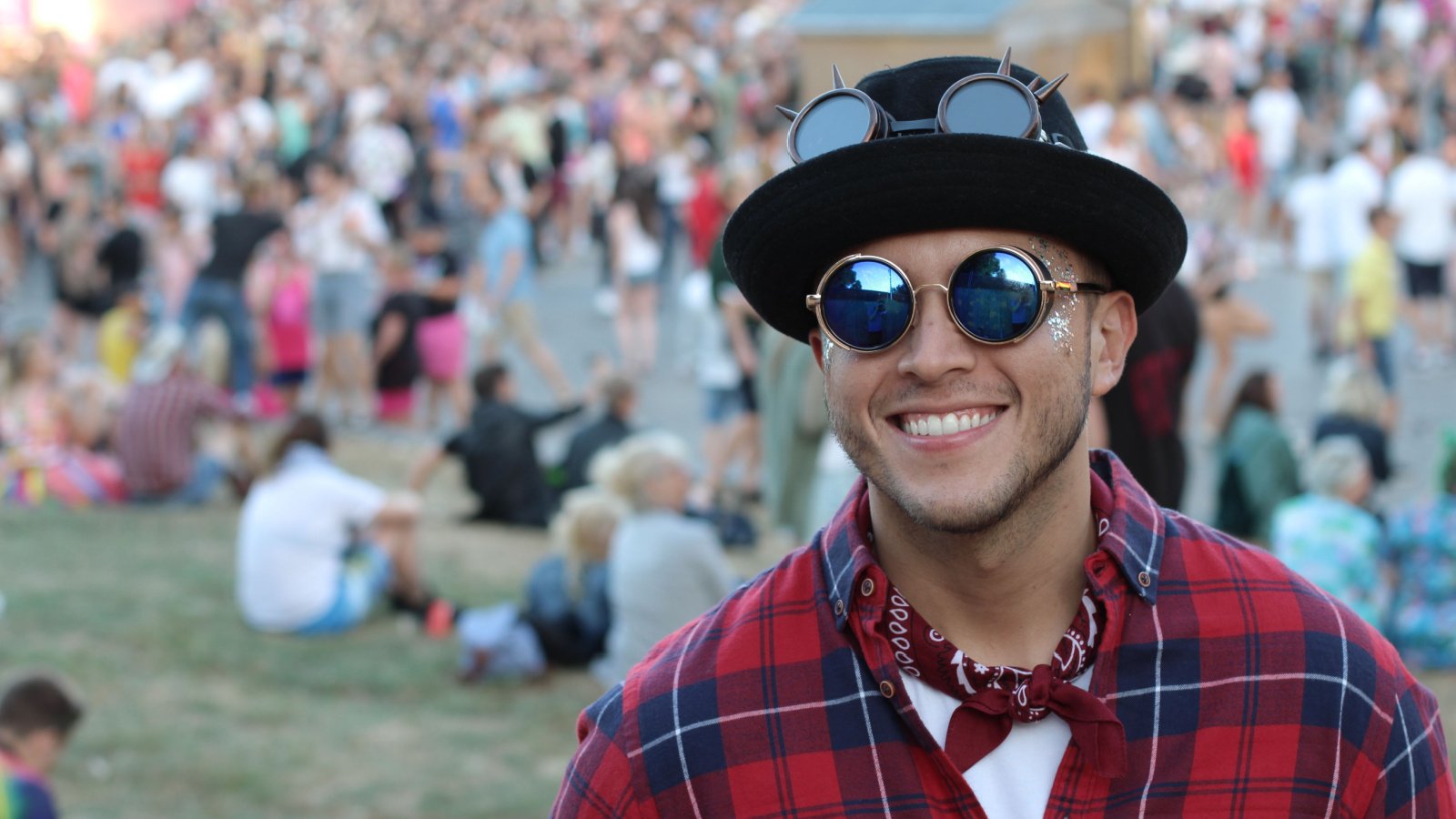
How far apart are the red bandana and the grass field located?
4.54 meters

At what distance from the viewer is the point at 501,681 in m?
7.70

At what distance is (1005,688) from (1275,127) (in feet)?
56.9

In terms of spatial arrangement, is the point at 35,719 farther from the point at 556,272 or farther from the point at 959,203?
the point at 556,272

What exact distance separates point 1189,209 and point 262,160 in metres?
8.95

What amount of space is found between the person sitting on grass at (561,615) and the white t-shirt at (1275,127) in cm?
1196

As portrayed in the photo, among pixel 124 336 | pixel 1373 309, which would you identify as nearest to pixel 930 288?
pixel 1373 309

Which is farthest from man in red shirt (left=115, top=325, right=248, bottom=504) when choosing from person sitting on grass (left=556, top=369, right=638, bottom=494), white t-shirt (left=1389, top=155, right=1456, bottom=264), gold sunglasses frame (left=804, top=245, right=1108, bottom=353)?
gold sunglasses frame (left=804, top=245, right=1108, bottom=353)

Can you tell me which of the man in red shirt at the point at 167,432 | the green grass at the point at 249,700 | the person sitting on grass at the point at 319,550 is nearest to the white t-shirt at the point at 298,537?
the person sitting on grass at the point at 319,550

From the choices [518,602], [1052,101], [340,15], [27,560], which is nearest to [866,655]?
[1052,101]

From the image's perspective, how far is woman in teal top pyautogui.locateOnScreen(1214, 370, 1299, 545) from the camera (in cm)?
910

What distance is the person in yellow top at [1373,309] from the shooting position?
38.3 feet

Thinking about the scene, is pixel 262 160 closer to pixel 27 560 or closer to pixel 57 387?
pixel 57 387

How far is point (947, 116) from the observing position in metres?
1.85

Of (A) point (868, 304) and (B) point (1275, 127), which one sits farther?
(B) point (1275, 127)
